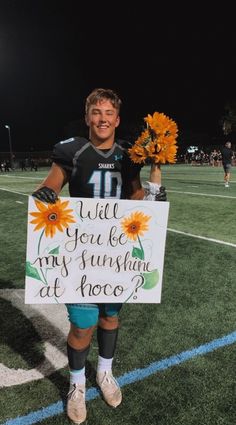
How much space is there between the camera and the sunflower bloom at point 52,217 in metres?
2.56

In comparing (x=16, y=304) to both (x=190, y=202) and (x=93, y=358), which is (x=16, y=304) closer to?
(x=93, y=358)

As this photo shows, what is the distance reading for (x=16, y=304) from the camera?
4754 mm

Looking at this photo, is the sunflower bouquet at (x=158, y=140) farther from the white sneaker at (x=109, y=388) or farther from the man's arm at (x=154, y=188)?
the white sneaker at (x=109, y=388)

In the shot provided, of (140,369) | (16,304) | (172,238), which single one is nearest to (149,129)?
(140,369)

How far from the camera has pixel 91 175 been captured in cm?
277

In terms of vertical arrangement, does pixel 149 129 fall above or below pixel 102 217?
above

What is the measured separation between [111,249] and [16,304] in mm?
2416

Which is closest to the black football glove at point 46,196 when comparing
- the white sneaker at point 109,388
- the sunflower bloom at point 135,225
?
the sunflower bloom at point 135,225

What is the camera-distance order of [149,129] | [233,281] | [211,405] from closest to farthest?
[149,129] → [211,405] → [233,281]

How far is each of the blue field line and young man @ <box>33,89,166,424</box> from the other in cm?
15

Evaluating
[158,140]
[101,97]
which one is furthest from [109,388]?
[101,97]

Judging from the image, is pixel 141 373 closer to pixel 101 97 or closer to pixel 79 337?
pixel 79 337

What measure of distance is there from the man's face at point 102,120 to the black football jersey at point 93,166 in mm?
91

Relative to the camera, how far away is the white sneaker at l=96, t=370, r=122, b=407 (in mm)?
2904
